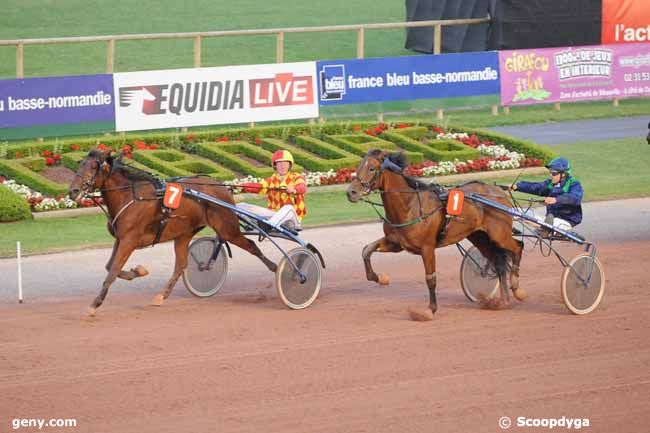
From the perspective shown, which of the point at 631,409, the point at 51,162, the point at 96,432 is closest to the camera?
the point at 96,432

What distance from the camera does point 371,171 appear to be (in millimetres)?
10734

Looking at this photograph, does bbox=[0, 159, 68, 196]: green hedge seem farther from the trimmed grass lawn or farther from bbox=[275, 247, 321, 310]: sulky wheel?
bbox=[275, 247, 321, 310]: sulky wheel

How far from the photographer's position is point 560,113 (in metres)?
25.7

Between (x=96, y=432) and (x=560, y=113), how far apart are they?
758 inches

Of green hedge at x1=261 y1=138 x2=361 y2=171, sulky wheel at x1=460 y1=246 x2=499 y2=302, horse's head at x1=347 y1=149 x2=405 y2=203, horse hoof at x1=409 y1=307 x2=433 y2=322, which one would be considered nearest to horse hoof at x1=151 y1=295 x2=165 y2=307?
horse's head at x1=347 y1=149 x2=405 y2=203

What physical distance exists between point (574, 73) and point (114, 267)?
616 inches

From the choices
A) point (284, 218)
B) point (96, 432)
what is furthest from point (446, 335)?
point (96, 432)

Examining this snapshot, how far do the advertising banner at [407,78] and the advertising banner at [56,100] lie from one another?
399 centimetres

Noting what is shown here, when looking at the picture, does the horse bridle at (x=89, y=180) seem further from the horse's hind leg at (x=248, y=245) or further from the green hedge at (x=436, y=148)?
the green hedge at (x=436, y=148)

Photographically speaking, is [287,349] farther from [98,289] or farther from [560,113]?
[560,113]

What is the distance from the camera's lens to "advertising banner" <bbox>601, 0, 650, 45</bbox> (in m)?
25.9

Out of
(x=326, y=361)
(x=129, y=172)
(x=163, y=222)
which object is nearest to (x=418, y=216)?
(x=326, y=361)

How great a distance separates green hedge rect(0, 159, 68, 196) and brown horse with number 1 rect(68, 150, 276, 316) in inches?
208

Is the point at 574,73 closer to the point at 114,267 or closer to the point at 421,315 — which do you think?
the point at 421,315
